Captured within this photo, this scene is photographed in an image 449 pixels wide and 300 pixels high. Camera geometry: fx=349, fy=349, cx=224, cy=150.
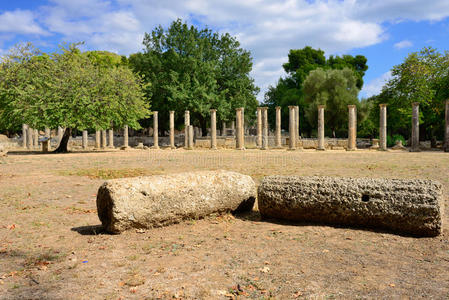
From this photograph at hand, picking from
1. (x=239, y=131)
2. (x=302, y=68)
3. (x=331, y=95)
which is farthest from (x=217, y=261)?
(x=302, y=68)

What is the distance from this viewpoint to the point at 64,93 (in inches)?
944

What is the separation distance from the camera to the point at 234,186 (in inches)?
247

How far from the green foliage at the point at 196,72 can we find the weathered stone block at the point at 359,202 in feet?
108

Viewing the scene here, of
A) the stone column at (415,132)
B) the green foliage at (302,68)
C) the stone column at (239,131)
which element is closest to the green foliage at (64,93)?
the stone column at (239,131)

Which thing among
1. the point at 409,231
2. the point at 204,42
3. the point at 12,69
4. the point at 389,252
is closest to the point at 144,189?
the point at 389,252

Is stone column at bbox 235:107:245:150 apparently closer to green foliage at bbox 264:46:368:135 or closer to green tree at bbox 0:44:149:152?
green tree at bbox 0:44:149:152

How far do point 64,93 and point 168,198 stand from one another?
21.5 m

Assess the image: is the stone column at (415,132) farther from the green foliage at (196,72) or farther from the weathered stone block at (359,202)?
the weathered stone block at (359,202)

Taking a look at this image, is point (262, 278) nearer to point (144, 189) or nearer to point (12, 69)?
point (144, 189)

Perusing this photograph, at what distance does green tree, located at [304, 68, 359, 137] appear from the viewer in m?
43.2

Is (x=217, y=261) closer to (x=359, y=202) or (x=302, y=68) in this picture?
(x=359, y=202)

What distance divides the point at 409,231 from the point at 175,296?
3.69 m

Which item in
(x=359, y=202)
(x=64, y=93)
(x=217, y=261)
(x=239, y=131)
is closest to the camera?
(x=217, y=261)

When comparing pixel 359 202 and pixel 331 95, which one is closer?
pixel 359 202
